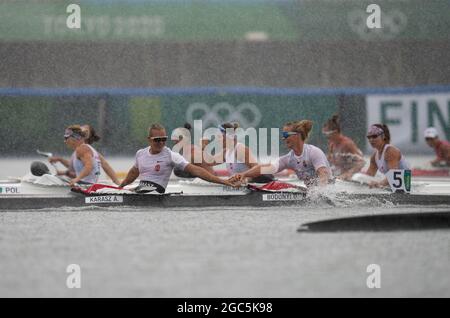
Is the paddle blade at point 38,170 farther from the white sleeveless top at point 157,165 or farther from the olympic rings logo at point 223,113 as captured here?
the olympic rings logo at point 223,113

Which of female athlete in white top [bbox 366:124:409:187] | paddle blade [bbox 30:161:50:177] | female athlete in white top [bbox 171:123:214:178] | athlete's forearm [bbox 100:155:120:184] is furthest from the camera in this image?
female athlete in white top [bbox 171:123:214:178]

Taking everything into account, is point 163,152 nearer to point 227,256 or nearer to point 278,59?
point 227,256

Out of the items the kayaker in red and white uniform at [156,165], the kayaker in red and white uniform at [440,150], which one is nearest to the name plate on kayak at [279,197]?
the kayaker in red and white uniform at [156,165]

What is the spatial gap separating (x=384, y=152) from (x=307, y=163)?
1194 millimetres

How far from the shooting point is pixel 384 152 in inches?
601

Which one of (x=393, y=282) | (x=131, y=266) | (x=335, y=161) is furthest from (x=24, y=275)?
(x=335, y=161)

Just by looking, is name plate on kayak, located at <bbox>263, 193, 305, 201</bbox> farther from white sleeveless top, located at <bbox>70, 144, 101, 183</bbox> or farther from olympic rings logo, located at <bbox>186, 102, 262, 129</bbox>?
olympic rings logo, located at <bbox>186, 102, 262, 129</bbox>

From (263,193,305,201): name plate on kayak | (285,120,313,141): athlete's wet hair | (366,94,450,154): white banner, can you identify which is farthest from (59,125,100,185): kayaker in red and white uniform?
(366,94,450,154): white banner

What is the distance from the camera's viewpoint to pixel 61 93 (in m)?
27.5

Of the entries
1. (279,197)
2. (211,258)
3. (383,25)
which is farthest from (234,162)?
(383,25)

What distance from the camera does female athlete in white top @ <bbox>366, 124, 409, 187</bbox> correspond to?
15117mm

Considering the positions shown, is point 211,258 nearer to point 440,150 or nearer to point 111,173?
point 111,173

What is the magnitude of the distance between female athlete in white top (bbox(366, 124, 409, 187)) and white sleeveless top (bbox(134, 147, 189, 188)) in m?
2.86

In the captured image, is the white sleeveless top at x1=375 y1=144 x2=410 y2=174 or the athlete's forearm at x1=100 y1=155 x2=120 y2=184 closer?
the white sleeveless top at x1=375 y1=144 x2=410 y2=174
